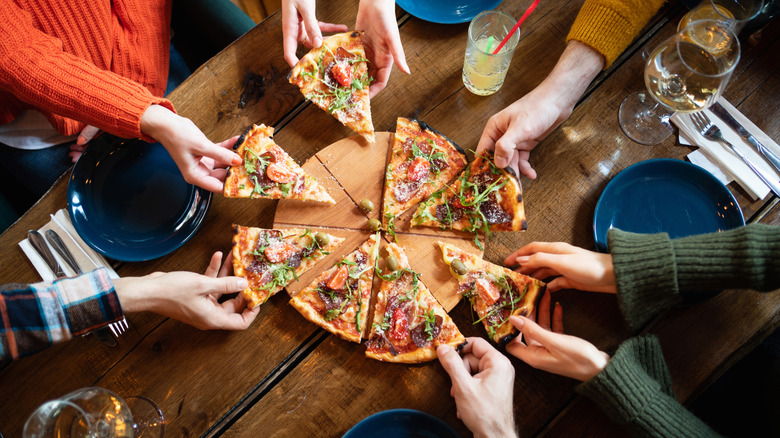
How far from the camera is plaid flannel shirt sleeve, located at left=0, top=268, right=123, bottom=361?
236 centimetres

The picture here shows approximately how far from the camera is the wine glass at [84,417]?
2188 mm

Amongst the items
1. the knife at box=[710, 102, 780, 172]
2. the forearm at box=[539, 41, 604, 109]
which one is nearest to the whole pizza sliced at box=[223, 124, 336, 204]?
the forearm at box=[539, 41, 604, 109]

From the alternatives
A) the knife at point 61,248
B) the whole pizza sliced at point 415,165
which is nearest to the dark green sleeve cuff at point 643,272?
the whole pizza sliced at point 415,165

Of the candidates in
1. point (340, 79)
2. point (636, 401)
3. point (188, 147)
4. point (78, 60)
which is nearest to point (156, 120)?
point (188, 147)

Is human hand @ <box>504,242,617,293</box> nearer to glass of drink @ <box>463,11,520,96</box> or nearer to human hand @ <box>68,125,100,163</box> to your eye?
glass of drink @ <box>463,11,520,96</box>

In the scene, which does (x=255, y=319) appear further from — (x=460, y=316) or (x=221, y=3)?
(x=221, y=3)

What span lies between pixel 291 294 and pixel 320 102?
1253mm

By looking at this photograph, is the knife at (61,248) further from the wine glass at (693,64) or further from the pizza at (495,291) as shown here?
the wine glass at (693,64)

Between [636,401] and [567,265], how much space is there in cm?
75

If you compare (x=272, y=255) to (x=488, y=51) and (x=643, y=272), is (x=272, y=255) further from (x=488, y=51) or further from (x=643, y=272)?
(x=643, y=272)

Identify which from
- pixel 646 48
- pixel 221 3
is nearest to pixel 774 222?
pixel 646 48

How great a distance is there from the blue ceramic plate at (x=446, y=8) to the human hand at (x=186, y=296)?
→ 6.66 ft

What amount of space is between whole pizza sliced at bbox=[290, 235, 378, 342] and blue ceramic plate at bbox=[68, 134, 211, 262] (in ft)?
2.74

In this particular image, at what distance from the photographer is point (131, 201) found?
2.95 meters
